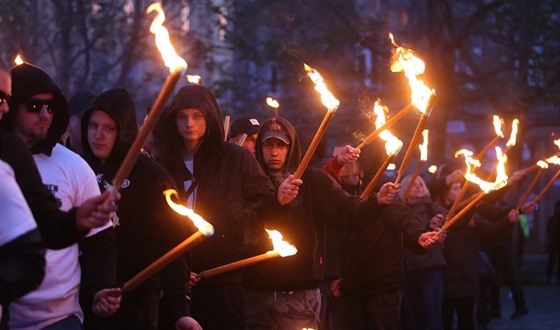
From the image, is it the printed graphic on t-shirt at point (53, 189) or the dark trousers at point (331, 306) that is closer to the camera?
the printed graphic on t-shirt at point (53, 189)

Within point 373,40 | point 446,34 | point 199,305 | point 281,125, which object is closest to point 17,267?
point 199,305

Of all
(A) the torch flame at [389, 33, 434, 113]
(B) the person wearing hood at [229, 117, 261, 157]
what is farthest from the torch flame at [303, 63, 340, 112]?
(B) the person wearing hood at [229, 117, 261, 157]

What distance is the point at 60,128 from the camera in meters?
4.70

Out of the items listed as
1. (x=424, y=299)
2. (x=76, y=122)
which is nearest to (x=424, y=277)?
(x=424, y=299)

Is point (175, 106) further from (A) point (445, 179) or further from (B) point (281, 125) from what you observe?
(A) point (445, 179)

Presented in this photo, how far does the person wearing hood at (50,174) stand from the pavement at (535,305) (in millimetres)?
9903

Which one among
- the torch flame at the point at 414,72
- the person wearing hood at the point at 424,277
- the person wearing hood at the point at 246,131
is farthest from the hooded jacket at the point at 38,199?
the person wearing hood at the point at 424,277

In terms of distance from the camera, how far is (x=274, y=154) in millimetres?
7395

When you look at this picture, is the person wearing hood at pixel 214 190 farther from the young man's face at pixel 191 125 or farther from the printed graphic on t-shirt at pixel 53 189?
the printed graphic on t-shirt at pixel 53 189

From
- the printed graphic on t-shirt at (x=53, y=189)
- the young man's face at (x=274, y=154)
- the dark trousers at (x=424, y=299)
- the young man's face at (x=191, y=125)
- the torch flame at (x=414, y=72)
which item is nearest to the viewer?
the printed graphic on t-shirt at (x=53, y=189)

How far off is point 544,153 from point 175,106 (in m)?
29.1

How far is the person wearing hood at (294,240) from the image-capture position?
7.24m

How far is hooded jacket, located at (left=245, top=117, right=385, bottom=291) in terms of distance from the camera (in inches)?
285

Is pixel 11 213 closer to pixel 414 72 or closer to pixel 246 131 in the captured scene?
pixel 414 72
